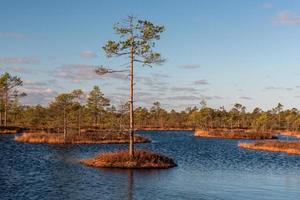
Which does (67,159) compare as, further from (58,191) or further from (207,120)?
(207,120)

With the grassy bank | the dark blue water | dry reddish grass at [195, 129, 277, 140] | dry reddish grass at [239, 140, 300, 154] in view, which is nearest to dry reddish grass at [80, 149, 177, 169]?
the dark blue water

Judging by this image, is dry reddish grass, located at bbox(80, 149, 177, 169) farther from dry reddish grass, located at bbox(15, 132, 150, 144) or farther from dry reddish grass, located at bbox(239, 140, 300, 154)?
dry reddish grass, located at bbox(239, 140, 300, 154)

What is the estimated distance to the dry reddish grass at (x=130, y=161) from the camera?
45719mm

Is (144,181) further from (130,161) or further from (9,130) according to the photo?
(9,130)

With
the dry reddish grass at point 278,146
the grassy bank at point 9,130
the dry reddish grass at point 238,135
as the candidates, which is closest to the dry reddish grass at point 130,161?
the dry reddish grass at point 278,146

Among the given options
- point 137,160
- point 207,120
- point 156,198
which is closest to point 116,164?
point 137,160

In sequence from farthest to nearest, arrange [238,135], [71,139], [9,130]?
[238,135] → [9,130] → [71,139]

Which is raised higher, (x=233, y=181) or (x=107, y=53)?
(x=107, y=53)

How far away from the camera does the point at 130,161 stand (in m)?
46.1

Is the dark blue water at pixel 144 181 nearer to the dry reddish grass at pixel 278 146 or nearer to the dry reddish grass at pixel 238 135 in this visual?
the dry reddish grass at pixel 278 146

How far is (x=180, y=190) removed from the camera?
33.5 m

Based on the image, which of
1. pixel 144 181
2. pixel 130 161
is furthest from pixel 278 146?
pixel 144 181

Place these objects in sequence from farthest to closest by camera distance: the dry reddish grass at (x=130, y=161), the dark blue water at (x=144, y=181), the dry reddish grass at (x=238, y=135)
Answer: the dry reddish grass at (x=238, y=135) → the dry reddish grass at (x=130, y=161) → the dark blue water at (x=144, y=181)

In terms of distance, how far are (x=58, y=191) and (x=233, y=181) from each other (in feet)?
53.3
